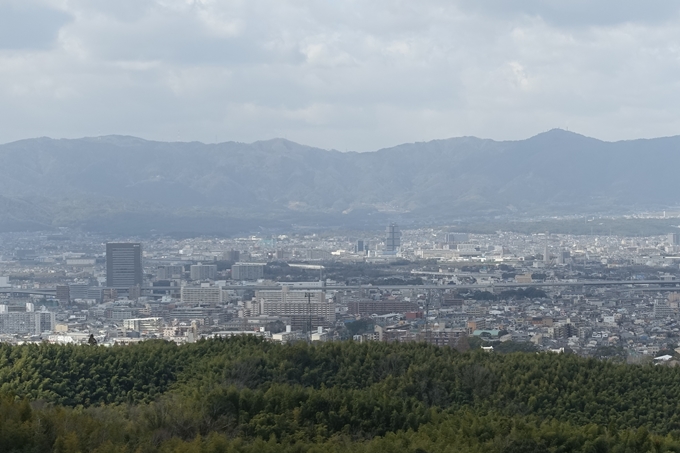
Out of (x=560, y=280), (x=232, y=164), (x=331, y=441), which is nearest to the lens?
(x=331, y=441)

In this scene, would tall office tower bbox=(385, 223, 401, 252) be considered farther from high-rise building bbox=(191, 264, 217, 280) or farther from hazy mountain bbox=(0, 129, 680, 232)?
high-rise building bbox=(191, 264, 217, 280)

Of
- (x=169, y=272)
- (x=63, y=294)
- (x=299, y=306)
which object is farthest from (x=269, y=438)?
(x=169, y=272)

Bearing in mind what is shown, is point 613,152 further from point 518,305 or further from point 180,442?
point 180,442

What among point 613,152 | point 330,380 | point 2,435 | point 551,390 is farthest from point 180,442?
point 613,152

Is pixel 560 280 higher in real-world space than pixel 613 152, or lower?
lower

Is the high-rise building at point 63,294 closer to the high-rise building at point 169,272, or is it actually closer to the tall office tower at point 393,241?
the high-rise building at point 169,272

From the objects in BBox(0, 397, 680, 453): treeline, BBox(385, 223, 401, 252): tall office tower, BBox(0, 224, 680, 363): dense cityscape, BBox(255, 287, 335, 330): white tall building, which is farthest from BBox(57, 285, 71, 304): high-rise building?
BBox(0, 397, 680, 453): treeline

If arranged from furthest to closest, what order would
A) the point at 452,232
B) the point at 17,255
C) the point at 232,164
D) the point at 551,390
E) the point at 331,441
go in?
the point at 232,164 → the point at 452,232 → the point at 17,255 → the point at 551,390 → the point at 331,441
